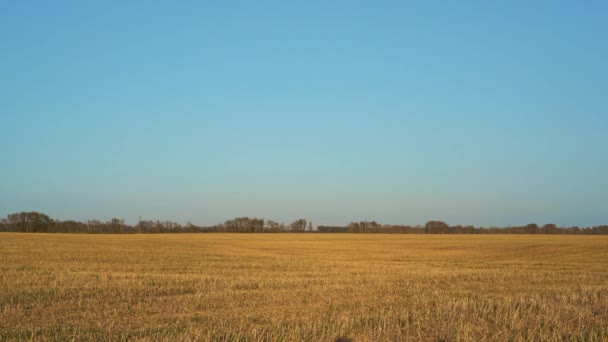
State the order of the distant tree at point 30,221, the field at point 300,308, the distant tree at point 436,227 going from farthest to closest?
the distant tree at point 436,227
the distant tree at point 30,221
the field at point 300,308

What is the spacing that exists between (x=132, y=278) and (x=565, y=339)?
15.6 m

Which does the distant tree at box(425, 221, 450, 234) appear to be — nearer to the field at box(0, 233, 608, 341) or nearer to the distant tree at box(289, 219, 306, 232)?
the distant tree at box(289, 219, 306, 232)

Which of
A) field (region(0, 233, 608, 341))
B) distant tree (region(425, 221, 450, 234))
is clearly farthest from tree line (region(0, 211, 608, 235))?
field (region(0, 233, 608, 341))

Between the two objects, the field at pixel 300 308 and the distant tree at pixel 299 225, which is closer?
the field at pixel 300 308

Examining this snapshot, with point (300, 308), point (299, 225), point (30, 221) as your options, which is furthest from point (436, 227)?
point (300, 308)

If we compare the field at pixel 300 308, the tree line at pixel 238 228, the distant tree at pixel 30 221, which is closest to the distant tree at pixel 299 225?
the tree line at pixel 238 228

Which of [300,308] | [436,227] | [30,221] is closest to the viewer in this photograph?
[300,308]

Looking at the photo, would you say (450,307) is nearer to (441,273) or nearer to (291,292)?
(291,292)

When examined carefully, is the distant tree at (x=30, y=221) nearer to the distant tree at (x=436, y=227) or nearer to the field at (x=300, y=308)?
the distant tree at (x=436, y=227)

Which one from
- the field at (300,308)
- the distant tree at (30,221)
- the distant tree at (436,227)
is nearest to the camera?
the field at (300,308)

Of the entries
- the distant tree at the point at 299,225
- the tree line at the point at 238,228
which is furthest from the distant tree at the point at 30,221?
the distant tree at the point at 299,225

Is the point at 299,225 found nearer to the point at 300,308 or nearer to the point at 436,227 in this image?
the point at 436,227

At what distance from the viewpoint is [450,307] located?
41.8 feet

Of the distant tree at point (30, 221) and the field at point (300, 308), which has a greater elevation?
the distant tree at point (30, 221)
